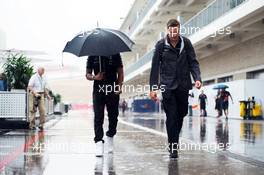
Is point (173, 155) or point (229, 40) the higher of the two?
point (229, 40)

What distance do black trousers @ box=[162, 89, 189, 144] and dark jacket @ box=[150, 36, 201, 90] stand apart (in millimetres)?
101

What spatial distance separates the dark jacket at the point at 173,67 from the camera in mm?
7316

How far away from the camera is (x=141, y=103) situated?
5175 cm

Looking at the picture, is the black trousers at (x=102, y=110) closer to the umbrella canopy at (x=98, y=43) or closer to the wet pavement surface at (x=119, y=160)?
the wet pavement surface at (x=119, y=160)

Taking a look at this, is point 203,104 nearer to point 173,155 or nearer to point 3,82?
point 3,82

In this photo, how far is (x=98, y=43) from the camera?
7629 mm

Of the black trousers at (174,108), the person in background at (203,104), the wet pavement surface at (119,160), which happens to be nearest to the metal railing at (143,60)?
the person in background at (203,104)

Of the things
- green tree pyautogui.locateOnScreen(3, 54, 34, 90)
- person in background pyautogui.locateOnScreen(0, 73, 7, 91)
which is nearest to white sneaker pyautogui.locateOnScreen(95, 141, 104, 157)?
person in background pyautogui.locateOnScreen(0, 73, 7, 91)

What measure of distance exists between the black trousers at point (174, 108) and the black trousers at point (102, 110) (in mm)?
855

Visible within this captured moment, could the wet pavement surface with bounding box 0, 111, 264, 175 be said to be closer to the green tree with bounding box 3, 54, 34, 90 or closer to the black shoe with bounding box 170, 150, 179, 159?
the black shoe with bounding box 170, 150, 179, 159

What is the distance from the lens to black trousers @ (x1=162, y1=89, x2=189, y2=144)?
731cm

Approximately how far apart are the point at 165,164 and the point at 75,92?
448 feet

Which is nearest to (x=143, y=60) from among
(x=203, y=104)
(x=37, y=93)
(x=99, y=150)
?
(x=203, y=104)

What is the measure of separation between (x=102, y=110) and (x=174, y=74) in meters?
1.25
